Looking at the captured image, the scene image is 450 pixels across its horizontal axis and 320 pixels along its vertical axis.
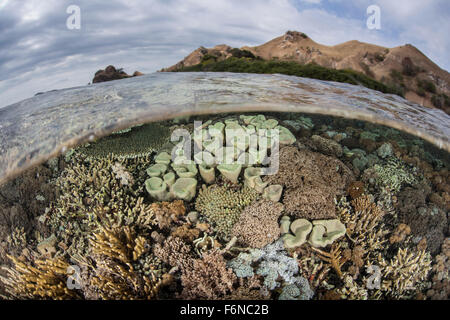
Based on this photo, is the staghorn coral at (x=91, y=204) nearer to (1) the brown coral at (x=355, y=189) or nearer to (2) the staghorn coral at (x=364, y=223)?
(2) the staghorn coral at (x=364, y=223)

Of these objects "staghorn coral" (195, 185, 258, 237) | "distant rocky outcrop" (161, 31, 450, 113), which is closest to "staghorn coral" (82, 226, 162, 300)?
"staghorn coral" (195, 185, 258, 237)

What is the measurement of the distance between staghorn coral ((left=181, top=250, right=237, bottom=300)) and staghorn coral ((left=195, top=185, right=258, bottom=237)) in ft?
2.32

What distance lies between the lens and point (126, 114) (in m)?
5.35

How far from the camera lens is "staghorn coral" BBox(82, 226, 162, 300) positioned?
122 inches

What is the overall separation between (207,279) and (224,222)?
1091mm

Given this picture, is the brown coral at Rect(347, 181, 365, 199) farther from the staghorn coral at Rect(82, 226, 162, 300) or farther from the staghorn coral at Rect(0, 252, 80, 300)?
the staghorn coral at Rect(0, 252, 80, 300)

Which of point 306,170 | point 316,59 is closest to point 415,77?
point 316,59

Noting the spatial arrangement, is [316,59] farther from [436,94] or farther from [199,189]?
[199,189]

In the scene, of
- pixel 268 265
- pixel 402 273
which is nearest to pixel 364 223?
pixel 402 273

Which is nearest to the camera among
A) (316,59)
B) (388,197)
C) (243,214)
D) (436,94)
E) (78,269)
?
(78,269)

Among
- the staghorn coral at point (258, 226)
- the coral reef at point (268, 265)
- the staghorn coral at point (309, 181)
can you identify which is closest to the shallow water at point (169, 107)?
the staghorn coral at point (309, 181)

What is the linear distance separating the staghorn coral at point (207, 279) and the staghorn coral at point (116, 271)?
1.50 ft

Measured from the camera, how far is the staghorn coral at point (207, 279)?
316cm
